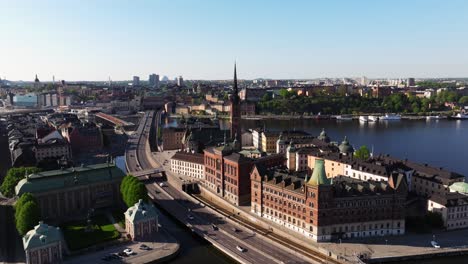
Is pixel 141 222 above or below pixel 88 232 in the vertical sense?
above

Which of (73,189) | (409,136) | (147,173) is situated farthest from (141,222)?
(409,136)

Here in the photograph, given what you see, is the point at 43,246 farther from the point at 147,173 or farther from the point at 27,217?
the point at 147,173

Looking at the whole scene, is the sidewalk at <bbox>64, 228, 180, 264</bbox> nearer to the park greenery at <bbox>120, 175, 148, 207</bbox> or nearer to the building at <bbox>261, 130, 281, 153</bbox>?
the park greenery at <bbox>120, 175, 148, 207</bbox>

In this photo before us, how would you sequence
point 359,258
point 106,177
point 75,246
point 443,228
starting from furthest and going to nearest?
1. point 106,177
2. point 443,228
3. point 75,246
4. point 359,258

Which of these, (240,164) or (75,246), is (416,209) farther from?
(75,246)

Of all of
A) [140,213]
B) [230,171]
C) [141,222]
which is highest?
[230,171]

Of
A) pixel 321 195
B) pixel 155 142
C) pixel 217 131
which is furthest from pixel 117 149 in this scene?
pixel 321 195

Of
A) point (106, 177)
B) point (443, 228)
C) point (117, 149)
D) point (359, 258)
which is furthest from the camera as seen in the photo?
point (117, 149)
